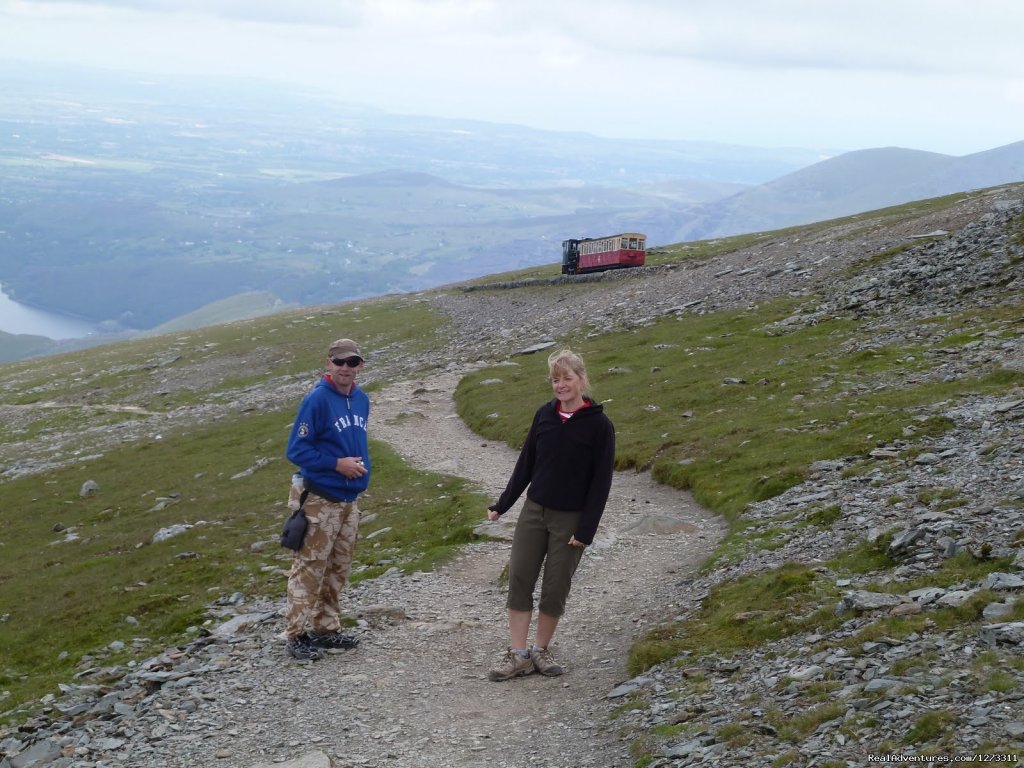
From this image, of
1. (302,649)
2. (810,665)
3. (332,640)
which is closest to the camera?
(810,665)

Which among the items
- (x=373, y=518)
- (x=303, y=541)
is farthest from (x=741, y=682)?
(x=373, y=518)

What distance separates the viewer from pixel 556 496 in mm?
13875

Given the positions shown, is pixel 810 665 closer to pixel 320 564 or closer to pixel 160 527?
pixel 320 564

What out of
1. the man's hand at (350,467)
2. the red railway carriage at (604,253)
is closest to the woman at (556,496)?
the man's hand at (350,467)

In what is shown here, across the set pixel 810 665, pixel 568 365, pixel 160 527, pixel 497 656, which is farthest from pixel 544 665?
pixel 160 527

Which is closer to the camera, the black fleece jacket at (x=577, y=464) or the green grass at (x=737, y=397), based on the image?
the black fleece jacket at (x=577, y=464)

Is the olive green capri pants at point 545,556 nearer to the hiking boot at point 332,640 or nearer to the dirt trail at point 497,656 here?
the dirt trail at point 497,656

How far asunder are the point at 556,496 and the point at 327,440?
3.95 metres

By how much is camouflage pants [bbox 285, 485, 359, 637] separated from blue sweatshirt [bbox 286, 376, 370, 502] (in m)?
0.31

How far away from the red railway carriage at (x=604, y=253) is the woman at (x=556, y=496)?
211ft

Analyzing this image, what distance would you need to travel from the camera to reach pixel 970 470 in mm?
18391

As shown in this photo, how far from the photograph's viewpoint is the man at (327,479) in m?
15.3

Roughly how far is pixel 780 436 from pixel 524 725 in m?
15.8

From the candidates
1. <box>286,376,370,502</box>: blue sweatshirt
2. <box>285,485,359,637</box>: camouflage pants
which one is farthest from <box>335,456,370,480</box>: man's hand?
<box>285,485,359,637</box>: camouflage pants
